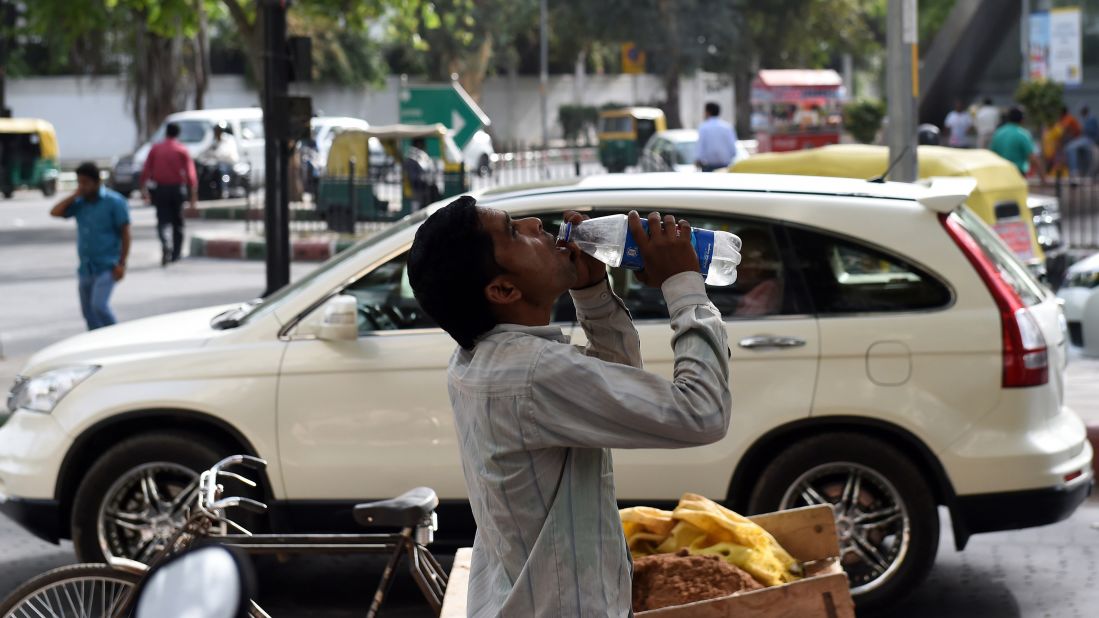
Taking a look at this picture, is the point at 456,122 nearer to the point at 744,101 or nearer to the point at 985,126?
the point at 985,126

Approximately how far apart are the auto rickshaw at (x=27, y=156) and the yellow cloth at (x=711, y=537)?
33249mm

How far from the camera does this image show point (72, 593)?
171 inches

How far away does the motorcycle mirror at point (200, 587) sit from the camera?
5.22 ft

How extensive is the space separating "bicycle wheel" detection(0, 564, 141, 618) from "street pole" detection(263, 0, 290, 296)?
664cm

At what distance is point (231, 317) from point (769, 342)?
2.17 metres

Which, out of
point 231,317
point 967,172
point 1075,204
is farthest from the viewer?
point 1075,204

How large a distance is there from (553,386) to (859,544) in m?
3.38

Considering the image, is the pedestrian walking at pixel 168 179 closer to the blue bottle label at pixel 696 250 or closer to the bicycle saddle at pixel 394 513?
the bicycle saddle at pixel 394 513

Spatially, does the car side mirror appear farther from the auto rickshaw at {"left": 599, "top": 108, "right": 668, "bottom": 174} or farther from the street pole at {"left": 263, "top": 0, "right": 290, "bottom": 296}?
the auto rickshaw at {"left": 599, "top": 108, "right": 668, "bottom": 174}

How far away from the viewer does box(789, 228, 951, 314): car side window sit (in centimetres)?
562

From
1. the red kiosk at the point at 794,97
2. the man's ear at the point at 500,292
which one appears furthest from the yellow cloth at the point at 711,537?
the red kiosk at the point at 794,97

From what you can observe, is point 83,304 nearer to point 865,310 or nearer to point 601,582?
point 865,310

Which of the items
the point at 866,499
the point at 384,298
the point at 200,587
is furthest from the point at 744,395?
the point at 200,587

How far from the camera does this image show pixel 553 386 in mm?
2531
